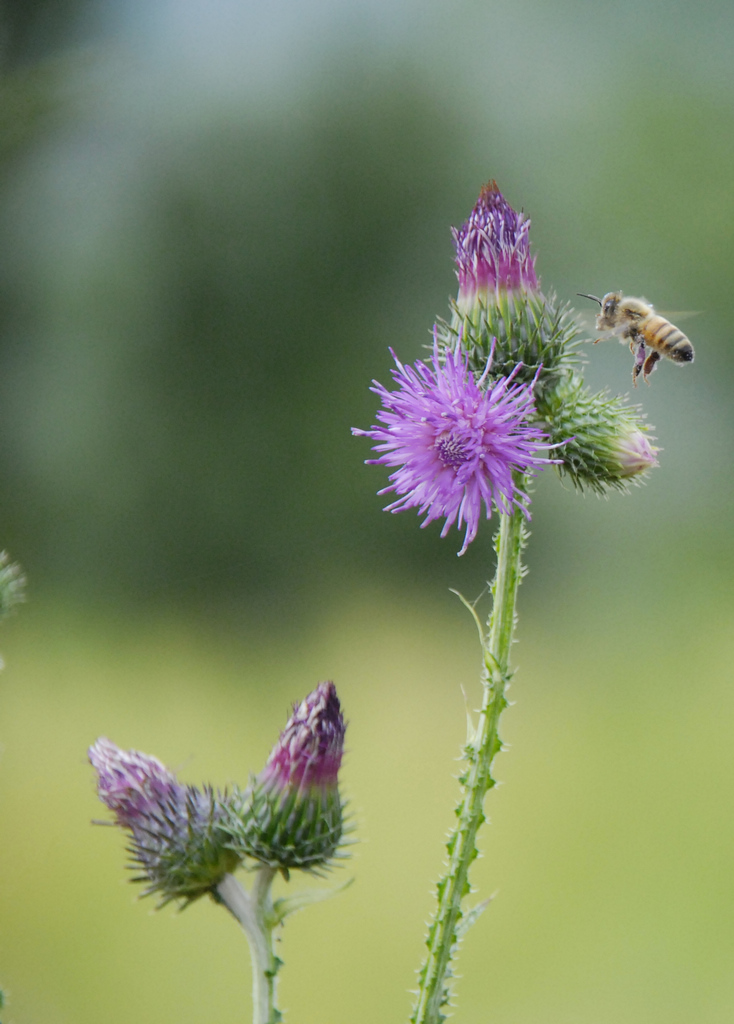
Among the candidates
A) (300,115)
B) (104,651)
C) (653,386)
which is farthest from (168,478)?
(653,386)

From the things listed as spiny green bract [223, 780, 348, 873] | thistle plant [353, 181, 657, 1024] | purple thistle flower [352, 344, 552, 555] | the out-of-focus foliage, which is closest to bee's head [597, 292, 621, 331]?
thistle plant [353, 181, 657, 1024]

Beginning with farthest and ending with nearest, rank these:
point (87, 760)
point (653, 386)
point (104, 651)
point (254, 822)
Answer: point (104, 651) < point (653, 386) < point (87, 760) < point (254, 822)

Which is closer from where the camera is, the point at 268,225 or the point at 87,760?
the point at 87,760

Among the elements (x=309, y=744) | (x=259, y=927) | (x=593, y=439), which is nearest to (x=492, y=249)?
(x=593, y=439)

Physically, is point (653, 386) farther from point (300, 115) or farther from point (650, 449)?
point (650, 449)

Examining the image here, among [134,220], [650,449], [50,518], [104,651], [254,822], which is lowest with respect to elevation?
[254,822]

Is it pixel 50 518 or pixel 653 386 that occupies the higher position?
pixel 653 386

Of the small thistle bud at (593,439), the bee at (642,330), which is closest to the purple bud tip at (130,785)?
the small thistle bud at (593,439)

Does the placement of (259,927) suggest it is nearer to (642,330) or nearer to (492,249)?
(492,249)

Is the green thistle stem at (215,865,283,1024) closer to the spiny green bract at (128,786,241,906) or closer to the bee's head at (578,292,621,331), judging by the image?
the spiny green bract at (128,786,241,906)
